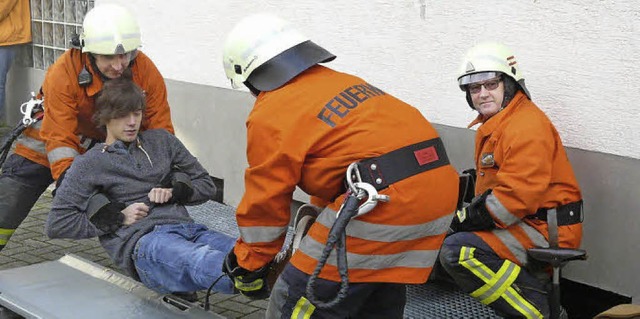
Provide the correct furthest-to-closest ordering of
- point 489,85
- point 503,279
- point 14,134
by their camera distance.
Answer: point 14,134 < point 489,85 < point 503,279

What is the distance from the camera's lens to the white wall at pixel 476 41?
413 cm

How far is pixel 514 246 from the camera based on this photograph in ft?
13.1

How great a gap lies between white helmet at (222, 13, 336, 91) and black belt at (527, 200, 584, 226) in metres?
1.44

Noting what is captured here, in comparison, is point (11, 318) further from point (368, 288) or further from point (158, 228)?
point (368, 288)

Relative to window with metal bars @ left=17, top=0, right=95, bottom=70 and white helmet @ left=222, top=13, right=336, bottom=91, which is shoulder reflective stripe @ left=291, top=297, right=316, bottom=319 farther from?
window with metal bars @ left=17, top=0, right=95, bottom=70

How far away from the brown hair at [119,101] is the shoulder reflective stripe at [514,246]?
1.87 meters

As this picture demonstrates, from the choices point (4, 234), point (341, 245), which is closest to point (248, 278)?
point (341, 245)

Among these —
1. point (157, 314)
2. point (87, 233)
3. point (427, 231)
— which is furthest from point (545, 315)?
point (87, 233)

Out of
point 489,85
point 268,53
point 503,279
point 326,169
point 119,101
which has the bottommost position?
point 503,279

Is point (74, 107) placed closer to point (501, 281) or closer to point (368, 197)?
point (368, 197)

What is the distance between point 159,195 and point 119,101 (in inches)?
19.6

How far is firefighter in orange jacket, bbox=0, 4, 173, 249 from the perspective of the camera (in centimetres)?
445

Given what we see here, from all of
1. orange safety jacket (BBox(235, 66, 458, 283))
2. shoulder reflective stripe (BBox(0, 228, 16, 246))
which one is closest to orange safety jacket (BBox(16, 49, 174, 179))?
shoulder reflective stripe (BBox(0, 228, 16, 246))

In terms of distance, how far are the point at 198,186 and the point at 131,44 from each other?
0.85 metres
